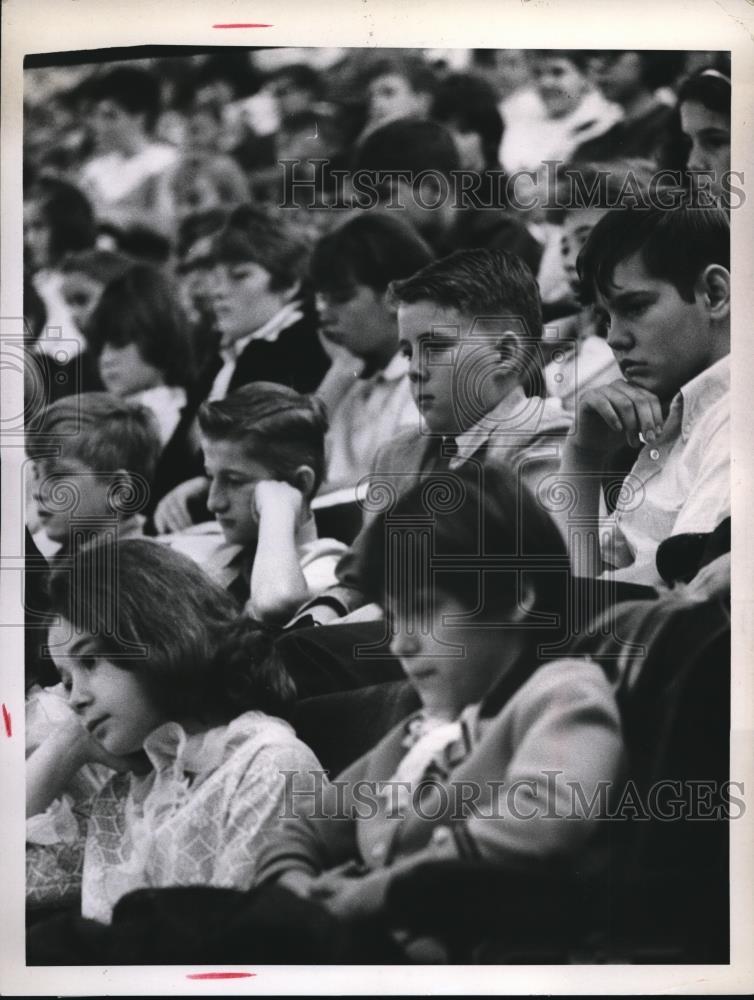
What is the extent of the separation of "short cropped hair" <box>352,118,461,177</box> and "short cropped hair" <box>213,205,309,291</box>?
182 mm

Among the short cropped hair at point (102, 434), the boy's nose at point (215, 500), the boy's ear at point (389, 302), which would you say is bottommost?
the boy's nose at point (215, 500)

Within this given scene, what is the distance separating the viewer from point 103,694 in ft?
5.60

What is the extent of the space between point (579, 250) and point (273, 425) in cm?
67

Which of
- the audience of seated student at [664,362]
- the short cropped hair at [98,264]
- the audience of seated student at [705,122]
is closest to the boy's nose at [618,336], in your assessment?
the audience of seated student at [664,362]

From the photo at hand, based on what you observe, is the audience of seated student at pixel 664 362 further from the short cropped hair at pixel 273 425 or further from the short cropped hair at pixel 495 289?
the short cropped hair at pixel 273 425

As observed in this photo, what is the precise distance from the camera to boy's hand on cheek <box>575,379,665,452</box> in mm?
1718

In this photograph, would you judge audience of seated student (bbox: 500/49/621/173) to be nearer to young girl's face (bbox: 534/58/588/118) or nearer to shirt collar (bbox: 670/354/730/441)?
young girl's face (bbox: 534/58/588/118)

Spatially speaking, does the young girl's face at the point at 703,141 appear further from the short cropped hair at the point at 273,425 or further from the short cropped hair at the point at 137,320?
the short cropped hair at the point at 137,320

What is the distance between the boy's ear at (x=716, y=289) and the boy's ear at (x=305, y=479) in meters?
0.82

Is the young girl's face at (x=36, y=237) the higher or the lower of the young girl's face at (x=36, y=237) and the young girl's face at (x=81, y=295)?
the higher

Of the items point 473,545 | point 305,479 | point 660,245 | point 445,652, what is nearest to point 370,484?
point 305,479

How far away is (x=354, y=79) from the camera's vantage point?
1724mm

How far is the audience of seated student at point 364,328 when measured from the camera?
1.72 m

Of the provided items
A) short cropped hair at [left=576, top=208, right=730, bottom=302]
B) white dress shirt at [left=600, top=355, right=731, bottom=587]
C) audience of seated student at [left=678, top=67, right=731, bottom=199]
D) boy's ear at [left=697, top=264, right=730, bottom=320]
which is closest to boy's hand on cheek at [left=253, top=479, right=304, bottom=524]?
white dress shirt at [left=600, top=355, right=731, bottom=587]
